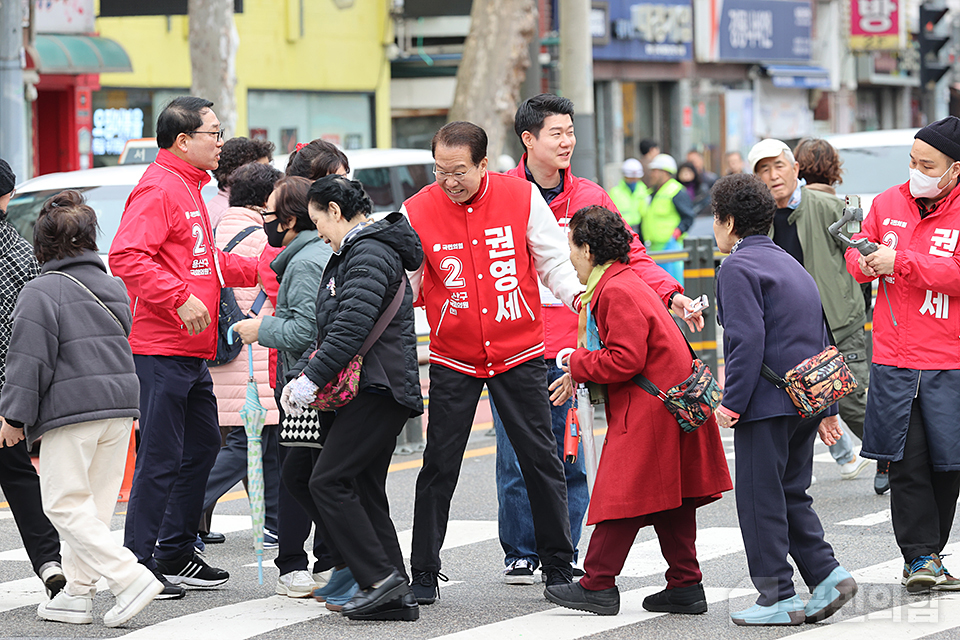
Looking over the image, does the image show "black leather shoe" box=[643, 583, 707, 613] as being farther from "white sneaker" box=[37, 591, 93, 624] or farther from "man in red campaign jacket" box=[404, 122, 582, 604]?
"white sneaker" box=[37, 591, 93, 624]

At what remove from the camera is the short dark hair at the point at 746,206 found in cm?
595

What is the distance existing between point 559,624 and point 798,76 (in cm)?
3289

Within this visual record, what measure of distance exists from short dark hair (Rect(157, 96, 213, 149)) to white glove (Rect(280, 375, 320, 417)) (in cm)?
137

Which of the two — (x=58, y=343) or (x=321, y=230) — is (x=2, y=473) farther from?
(x=321, y=230)

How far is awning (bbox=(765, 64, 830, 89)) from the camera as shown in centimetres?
3656

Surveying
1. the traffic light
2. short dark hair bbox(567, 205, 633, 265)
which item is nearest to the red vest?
short dark hair bbox(567, 205, 633, 265)

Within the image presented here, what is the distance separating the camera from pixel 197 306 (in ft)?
21.0

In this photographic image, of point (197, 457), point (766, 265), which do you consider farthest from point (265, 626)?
point (766, 265)

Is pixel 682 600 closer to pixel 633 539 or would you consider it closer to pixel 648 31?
pixel 633 539

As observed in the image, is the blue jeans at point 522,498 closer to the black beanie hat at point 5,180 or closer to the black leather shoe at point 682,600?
the black leather shoe at point 682,600

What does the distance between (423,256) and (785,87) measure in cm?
3244

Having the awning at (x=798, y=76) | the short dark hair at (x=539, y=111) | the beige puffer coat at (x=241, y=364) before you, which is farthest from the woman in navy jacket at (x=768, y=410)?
the awning at (x=798, y=76)

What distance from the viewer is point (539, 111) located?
686 centimetres

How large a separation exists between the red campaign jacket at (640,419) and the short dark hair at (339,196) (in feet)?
3.27
